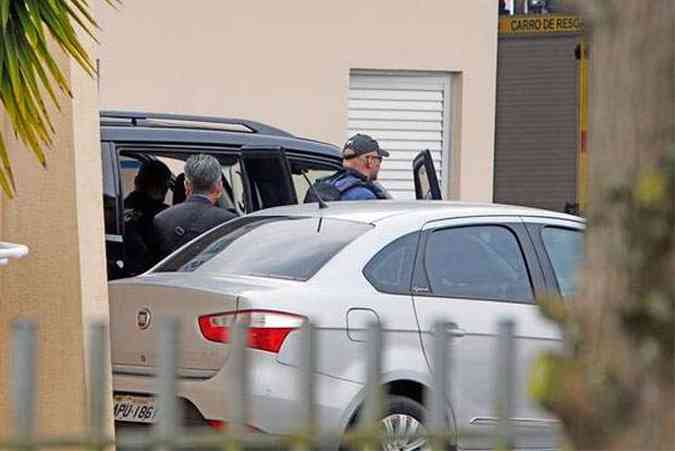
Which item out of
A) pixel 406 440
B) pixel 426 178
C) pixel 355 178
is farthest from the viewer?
pixel 426 178

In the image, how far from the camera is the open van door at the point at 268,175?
10266 mm

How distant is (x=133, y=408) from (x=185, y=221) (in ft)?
7.32

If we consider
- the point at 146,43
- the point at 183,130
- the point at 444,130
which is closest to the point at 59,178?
the point at 183,130

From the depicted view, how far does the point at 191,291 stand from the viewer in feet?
26.0

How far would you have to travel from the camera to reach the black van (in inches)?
380

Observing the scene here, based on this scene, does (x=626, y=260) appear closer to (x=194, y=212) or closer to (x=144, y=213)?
(x=194, y=212)

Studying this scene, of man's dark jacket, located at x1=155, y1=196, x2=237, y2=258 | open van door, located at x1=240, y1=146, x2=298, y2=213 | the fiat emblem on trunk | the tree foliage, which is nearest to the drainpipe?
the fiat emblem on trunk

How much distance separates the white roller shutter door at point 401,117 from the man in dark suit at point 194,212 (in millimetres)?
8157

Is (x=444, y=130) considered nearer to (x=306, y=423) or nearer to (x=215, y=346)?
(x=215, y=346)

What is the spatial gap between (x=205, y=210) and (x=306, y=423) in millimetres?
7371

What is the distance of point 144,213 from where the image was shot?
34.1 feet

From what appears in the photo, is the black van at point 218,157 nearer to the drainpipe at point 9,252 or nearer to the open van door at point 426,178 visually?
the open van door at point 426,178

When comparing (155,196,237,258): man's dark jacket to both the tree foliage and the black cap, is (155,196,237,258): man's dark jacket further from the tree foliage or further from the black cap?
the tree foliage

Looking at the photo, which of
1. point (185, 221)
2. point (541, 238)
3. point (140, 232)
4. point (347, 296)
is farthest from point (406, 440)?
point (140, 232)
